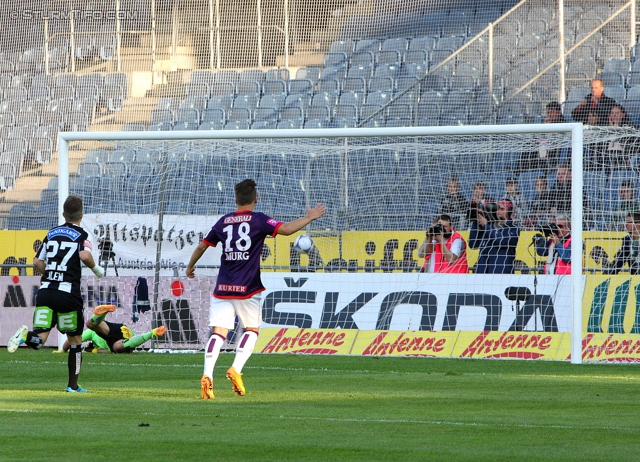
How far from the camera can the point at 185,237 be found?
15.2m

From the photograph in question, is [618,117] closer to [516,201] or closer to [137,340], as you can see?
[516,201]

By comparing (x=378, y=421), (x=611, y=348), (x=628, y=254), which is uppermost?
(x=628, y=254)

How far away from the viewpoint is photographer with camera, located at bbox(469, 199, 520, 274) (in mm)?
14055

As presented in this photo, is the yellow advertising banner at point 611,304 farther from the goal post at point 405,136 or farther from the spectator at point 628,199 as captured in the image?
the spectator at point 628,199

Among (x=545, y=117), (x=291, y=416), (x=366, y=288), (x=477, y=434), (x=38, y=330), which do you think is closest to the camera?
(x=477, y=434)

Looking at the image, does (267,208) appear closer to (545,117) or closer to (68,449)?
(545,117)

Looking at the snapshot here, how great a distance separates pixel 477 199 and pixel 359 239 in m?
1.73

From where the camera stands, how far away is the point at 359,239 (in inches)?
599

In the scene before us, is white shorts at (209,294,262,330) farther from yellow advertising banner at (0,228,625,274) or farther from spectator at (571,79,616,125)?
spectator at (571,79,616,125)

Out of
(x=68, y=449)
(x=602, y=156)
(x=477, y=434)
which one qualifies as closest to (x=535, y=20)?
(x=602, y=156)

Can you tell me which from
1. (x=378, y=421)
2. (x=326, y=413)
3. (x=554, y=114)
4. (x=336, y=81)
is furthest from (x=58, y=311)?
(x=336, y=81)

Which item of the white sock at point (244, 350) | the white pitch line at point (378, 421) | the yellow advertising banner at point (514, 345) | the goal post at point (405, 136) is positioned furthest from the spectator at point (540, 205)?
the white pitch line at point (378, 421)

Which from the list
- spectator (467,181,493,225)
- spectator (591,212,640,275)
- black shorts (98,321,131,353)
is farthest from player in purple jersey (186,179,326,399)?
spectator (467,181,493,225)

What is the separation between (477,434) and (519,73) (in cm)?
1375
